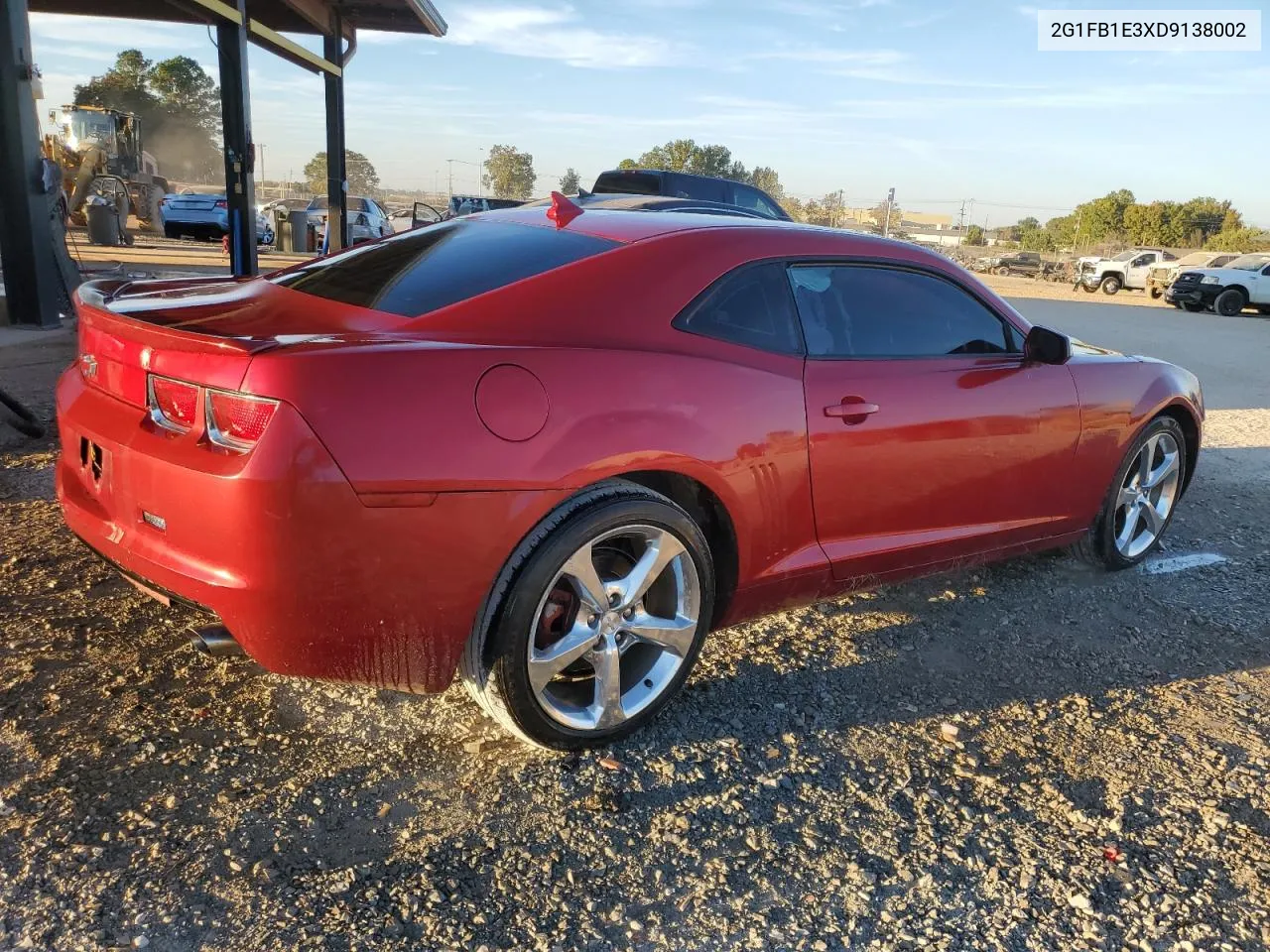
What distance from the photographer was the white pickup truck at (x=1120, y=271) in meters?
33.1

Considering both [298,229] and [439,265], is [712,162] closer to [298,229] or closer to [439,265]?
[298,229]

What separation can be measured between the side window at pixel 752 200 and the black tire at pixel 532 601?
977cm

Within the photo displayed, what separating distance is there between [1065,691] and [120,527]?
306 centimetres

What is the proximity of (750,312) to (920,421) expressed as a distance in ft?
2.47

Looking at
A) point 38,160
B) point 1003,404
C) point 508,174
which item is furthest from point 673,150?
point 1003,404

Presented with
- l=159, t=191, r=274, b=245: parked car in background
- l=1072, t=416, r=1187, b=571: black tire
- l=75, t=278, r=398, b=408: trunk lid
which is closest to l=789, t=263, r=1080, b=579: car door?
l=1072, t=416, r=1187, b=571: black tire

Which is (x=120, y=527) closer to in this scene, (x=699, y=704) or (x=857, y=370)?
(x=699, y=704)

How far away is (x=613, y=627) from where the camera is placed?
2.71 metres

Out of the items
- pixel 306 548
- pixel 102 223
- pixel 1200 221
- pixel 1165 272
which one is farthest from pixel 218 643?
pixel 1200 221

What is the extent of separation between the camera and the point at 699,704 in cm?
308

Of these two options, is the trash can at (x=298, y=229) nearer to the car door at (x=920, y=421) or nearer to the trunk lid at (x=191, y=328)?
the trunk lid at (x=191, y=328)

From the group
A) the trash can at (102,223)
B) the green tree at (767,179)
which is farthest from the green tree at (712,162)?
the trash can at (102,223)

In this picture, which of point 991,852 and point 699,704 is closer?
point 991,852

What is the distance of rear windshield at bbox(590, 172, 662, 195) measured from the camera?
11.5 metres
